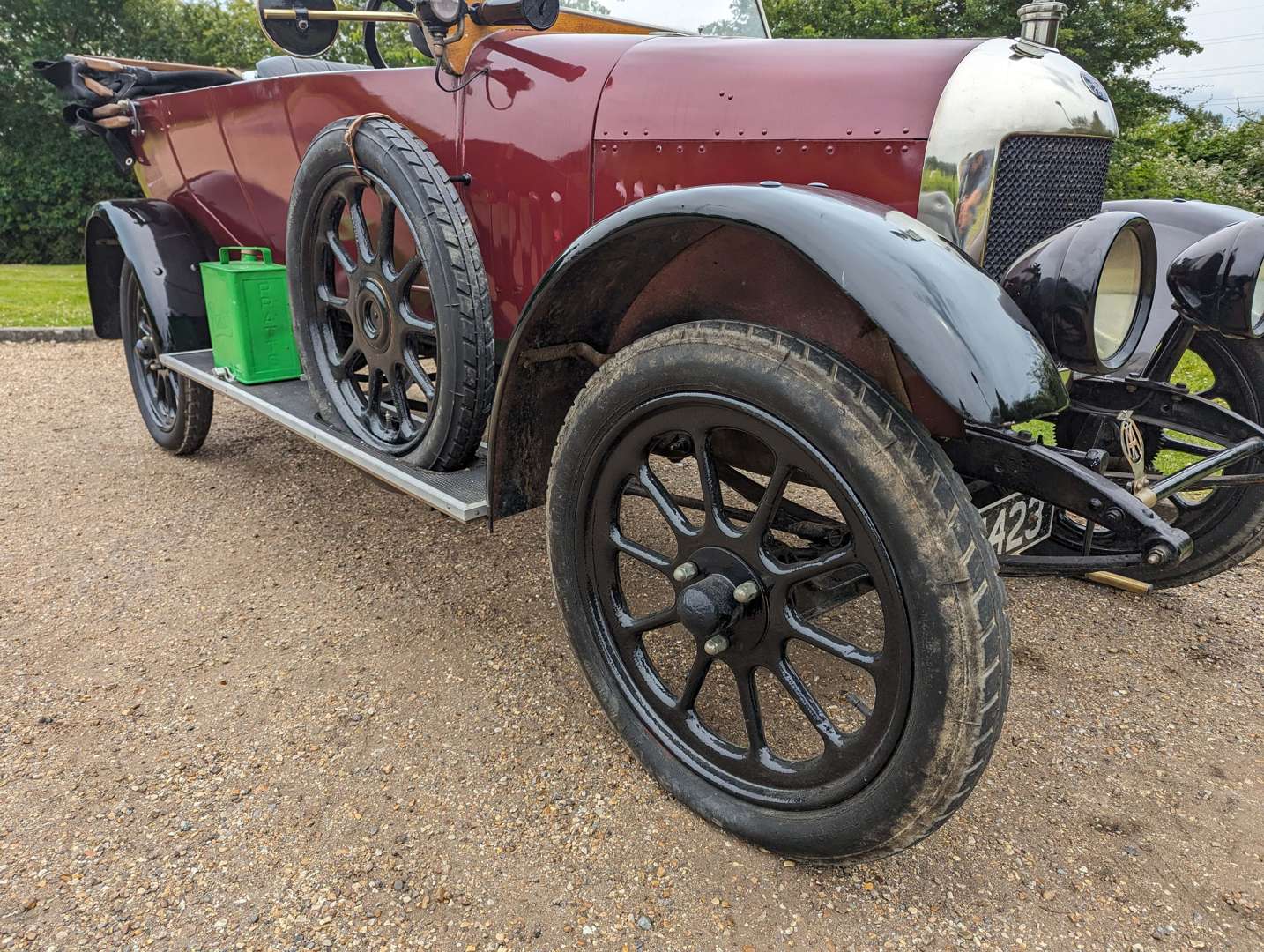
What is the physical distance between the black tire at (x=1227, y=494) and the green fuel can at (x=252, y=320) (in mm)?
2932

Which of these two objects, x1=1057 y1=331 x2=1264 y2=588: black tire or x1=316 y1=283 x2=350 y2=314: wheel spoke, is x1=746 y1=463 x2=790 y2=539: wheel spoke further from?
x1=316 y1=283 x2=350 y2=314: wheel spoke

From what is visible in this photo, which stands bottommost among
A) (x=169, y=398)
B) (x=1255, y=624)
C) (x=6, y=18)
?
→ (x=1255, y=624)

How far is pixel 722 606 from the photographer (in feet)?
5.74

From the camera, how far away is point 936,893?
68.7 inches

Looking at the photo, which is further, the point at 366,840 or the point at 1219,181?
the point at 1219,181

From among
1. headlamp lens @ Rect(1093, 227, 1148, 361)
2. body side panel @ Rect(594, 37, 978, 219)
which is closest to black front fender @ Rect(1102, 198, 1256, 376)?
headlamp lens @ Rect(1093, 227, 1148, 361)

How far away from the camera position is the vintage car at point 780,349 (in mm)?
1471

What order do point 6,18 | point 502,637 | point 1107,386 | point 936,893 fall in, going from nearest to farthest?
point 936,893, point 1107,386, point 502,637, point 6,18

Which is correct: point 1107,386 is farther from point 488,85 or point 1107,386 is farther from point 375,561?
point 375,561

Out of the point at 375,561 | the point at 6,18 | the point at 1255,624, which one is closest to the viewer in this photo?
the point at 1255,624

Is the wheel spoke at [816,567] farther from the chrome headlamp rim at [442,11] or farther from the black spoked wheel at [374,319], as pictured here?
the chrome headlamp rim at [442,11]

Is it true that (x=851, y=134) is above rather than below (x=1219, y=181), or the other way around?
above

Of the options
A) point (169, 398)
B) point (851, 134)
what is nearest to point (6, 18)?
point (169, 398)

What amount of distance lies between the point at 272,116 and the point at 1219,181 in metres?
10.9
